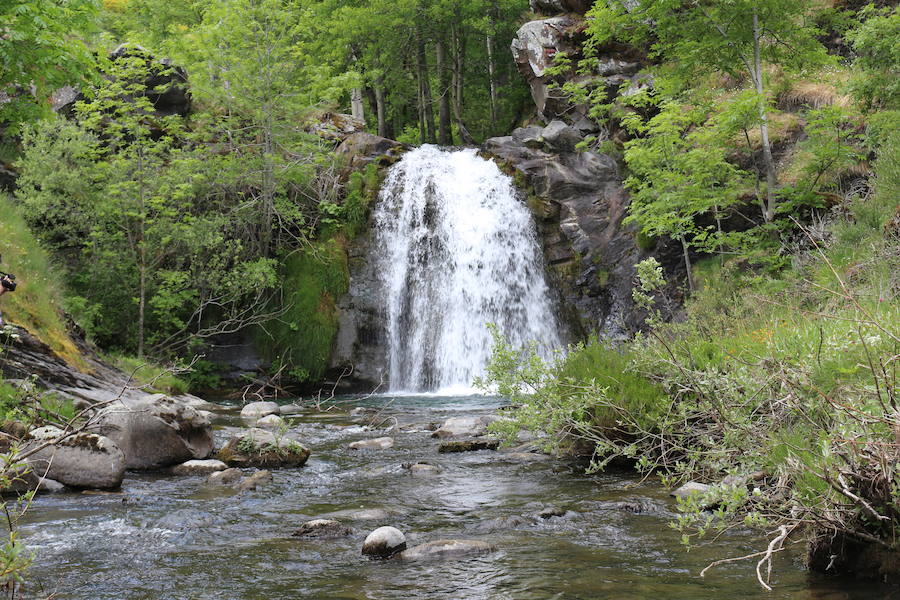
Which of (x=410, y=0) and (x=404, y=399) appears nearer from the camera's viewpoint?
(x=404, y=399)

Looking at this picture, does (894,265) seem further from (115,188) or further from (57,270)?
(57,270)

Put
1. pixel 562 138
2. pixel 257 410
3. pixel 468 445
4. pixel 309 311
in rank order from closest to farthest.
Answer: pixel 468 445, pixel 257 410, pixel 309 311, pixel 562 138

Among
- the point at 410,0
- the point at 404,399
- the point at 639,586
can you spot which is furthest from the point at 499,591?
the point at 410,0

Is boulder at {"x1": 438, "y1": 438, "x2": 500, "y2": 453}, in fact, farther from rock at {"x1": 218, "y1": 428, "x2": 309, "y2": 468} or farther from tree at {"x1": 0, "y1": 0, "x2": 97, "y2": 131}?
tree at {"x1": 0, "y1": 0, "x2": 97, "y2": 131}

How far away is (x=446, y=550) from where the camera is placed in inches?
174

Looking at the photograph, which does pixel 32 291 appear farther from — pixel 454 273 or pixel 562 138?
pixel 562 138

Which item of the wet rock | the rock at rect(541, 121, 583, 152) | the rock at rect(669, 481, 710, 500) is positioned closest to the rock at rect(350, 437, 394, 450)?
the wet rock

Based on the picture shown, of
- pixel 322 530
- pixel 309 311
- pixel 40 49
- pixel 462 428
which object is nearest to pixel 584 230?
pixel 309 311

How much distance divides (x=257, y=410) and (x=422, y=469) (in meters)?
5.92

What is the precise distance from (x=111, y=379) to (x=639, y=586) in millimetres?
9350

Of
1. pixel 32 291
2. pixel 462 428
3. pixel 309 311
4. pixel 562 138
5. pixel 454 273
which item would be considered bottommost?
pixel 462 428

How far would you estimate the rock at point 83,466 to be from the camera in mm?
6285

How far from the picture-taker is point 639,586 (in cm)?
364

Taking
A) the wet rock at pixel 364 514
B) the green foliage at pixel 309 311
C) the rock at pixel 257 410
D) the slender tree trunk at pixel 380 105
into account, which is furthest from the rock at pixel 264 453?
the slender tree trunk at pixel 380 105
